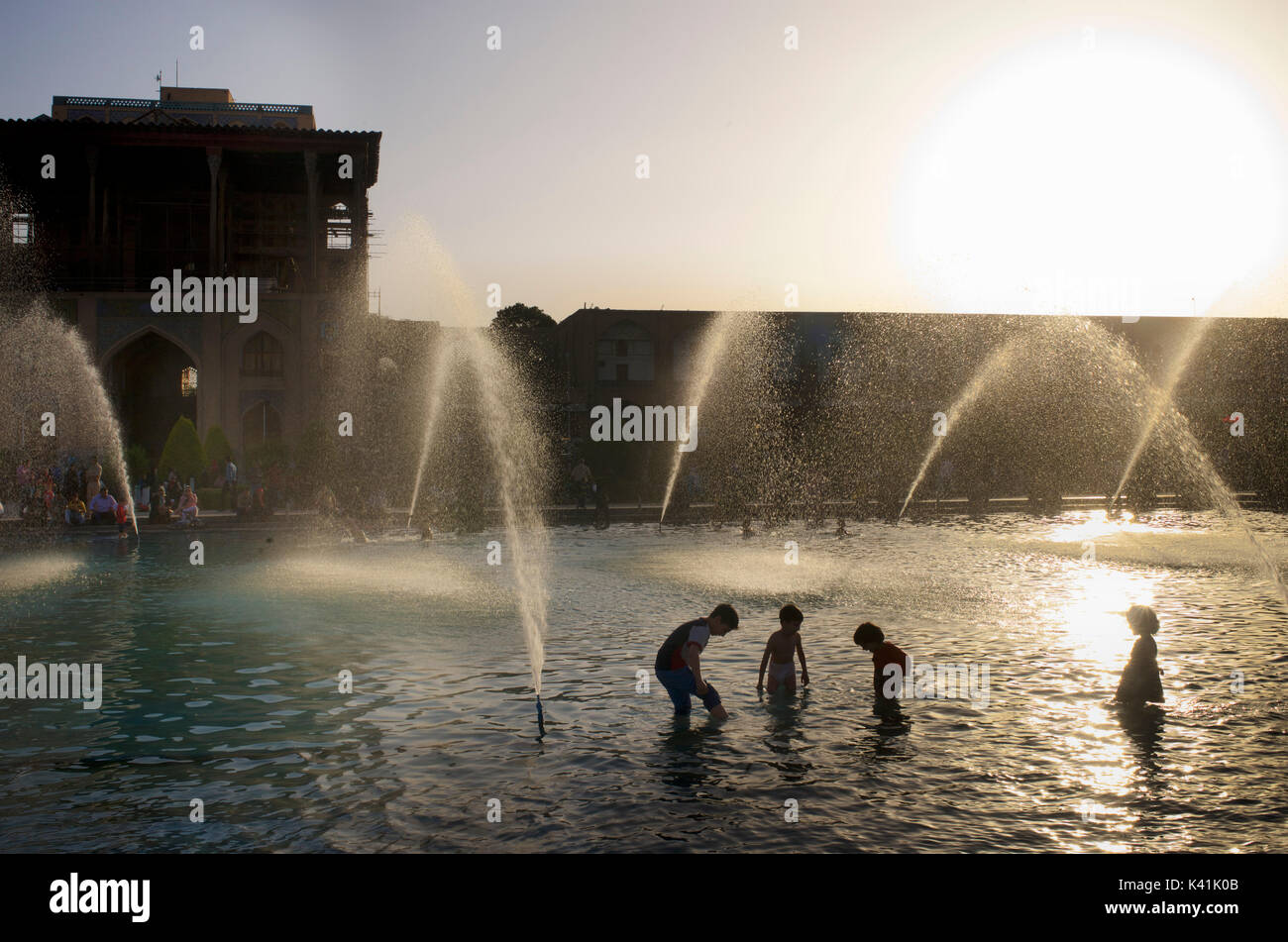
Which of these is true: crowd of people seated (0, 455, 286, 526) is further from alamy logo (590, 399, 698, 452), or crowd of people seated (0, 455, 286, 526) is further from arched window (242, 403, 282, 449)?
alamy logo (590, 399, 698, 452)

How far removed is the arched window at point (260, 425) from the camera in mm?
39500

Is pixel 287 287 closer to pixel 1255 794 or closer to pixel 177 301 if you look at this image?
pixel 177 301

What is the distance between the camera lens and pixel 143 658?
1023cm

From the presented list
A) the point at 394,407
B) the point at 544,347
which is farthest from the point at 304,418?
the point at 544,347

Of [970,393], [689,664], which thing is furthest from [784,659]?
[970,393]

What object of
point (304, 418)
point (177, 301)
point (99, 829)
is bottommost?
point (99, 829)

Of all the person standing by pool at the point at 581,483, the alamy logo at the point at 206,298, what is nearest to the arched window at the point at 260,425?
the alamy logo at the point at 206,298

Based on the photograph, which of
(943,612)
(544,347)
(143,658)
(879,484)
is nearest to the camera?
(143,658)

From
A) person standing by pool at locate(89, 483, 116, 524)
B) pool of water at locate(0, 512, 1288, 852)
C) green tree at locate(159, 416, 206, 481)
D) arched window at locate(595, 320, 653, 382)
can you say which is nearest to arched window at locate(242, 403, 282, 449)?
green tree at locate(159, 416, 206, 481)

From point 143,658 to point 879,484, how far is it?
98.4 ft
